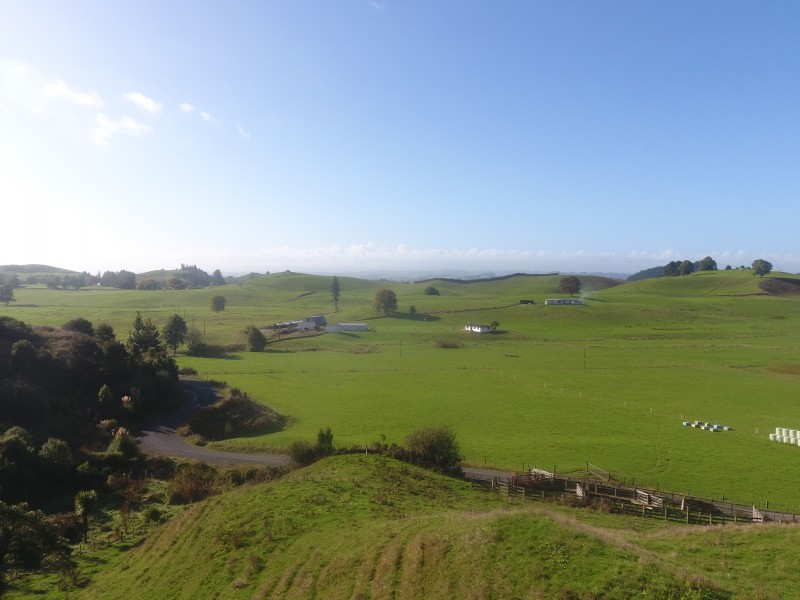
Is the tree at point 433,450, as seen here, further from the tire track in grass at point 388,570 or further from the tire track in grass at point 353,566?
the tire track in grass at point 388,570

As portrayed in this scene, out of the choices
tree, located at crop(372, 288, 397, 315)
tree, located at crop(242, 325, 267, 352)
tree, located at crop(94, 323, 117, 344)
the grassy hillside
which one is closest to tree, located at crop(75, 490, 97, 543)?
the grassy hillside

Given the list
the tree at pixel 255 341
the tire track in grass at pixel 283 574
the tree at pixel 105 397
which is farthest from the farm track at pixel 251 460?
the tree at pixel 255 341

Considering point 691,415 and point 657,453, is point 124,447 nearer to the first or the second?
point 657,453

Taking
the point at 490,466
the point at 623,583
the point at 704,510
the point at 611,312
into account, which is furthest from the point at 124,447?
the point at 611,312

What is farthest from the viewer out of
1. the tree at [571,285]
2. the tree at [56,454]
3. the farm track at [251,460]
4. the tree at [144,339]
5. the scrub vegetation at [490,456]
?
the tree at [571,285]

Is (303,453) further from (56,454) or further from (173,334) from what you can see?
(173,334)

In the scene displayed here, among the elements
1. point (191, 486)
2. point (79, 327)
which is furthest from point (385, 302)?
point (191, 486)
